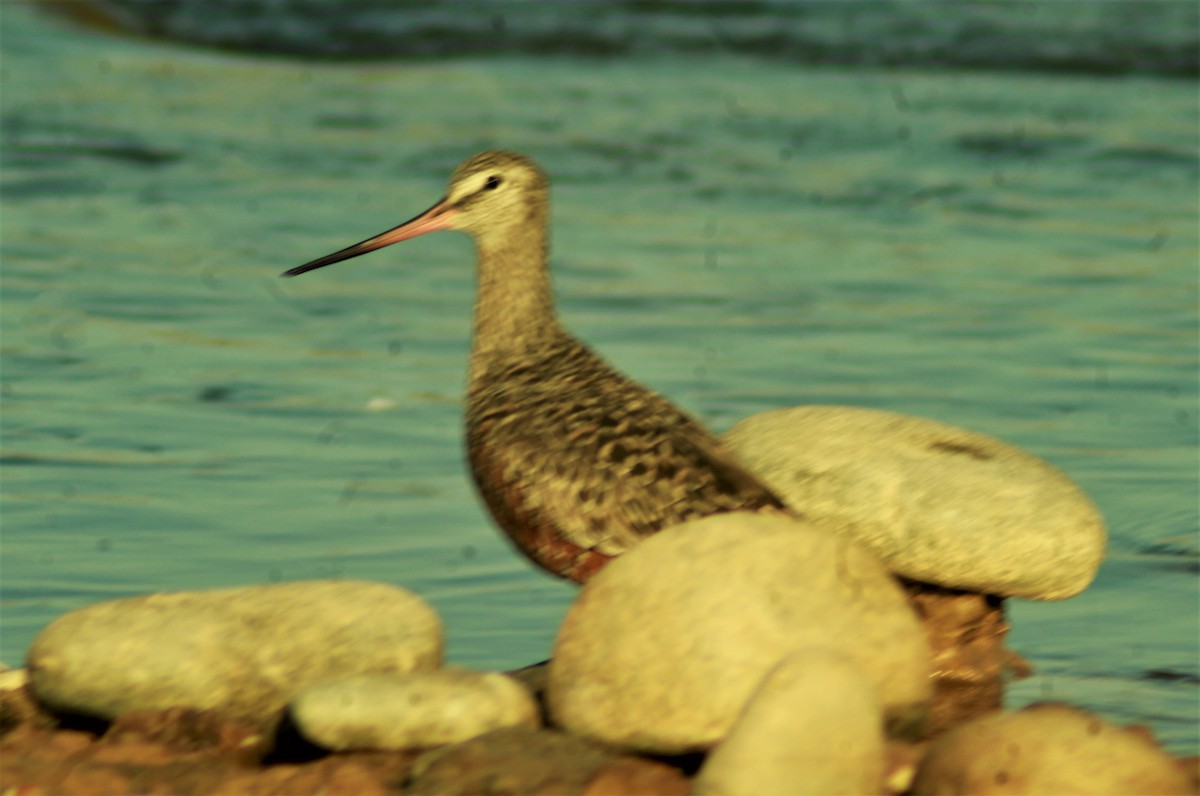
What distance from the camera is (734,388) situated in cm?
894

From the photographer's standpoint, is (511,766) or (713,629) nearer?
(511,766)

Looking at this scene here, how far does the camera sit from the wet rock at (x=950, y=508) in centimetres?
576

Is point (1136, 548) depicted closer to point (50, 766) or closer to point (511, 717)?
point (511, 717)

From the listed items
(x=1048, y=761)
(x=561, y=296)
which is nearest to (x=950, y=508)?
(x=1048, y=761)

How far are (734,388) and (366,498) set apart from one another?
2.07m

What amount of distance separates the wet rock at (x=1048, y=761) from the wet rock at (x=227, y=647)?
1.51 metres

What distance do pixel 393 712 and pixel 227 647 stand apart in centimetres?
59

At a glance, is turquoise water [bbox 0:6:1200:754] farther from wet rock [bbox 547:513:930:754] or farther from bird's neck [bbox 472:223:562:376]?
wet rock [bbox 547:513:930:754]

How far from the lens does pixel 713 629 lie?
15.4 ft

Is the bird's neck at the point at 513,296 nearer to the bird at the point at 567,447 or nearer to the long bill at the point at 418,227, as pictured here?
the bird at the point at 567,447

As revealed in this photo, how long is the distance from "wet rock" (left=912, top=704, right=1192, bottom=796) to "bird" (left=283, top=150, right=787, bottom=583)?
124 cm

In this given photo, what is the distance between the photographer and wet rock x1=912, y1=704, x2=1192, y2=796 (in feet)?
14.3

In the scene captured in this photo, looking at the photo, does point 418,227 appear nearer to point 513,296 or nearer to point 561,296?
point 513,296

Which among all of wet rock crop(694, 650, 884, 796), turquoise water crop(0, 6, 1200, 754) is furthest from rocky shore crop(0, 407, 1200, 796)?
turquoise water crop(0, 6, 1200, 754)
